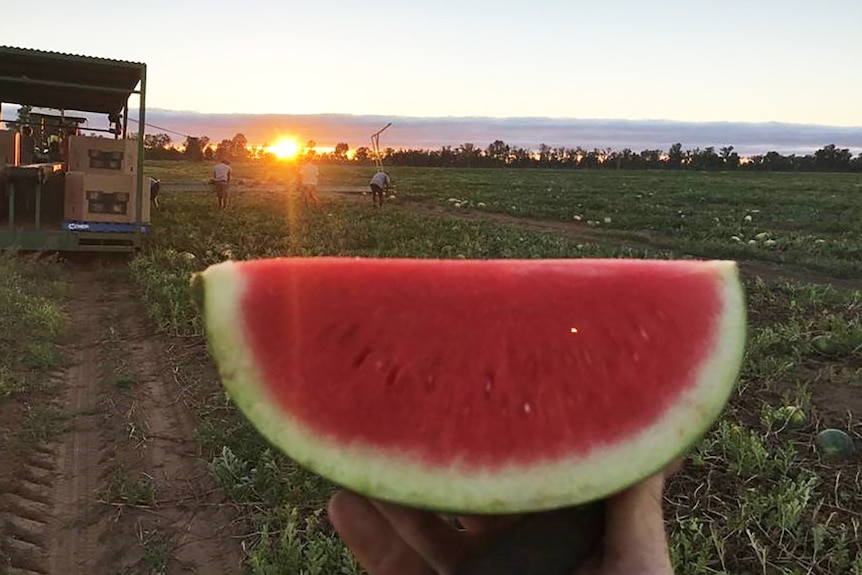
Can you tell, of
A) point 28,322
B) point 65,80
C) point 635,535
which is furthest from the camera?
point 65,80

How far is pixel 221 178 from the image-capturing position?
17.3 metres

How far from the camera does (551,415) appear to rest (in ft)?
3.92

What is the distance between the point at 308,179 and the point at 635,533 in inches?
751

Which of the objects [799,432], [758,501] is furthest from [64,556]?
[799,432]

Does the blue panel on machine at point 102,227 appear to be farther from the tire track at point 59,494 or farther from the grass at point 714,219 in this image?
the grass at point 714,219

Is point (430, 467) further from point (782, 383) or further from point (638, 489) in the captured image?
point (782, 383)

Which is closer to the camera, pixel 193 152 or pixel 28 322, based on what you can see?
pixel 28 322

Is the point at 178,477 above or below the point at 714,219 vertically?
below

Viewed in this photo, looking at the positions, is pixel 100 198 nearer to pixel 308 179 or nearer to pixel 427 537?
pixel 427 537

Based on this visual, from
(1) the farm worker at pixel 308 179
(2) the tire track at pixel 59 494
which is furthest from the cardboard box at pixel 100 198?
(1) the farm worker at pixel 308 179

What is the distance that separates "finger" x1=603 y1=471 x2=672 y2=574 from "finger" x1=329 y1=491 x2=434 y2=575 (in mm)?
413

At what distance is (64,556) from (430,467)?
2726 millimetres

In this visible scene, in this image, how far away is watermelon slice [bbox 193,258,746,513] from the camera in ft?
3.69

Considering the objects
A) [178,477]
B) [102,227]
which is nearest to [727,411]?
[178,477]
